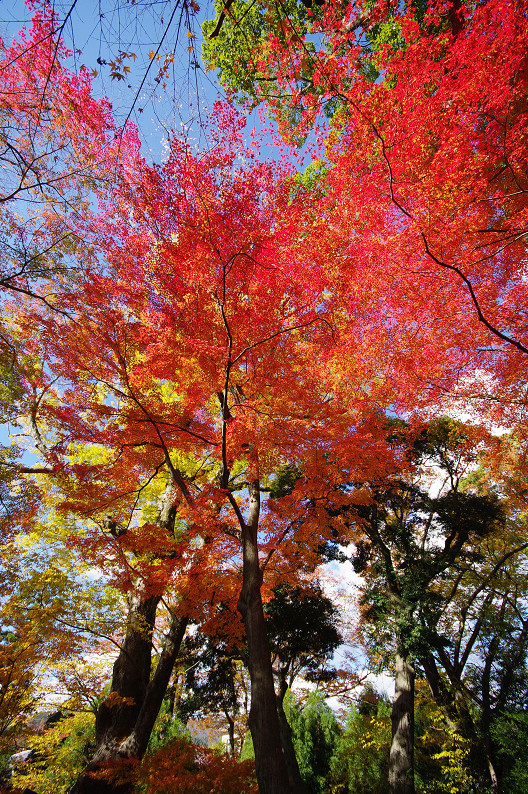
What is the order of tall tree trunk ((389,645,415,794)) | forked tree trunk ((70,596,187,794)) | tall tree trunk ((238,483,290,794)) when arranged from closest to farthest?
tall tree trunk ((238,483,290,794)), forked tree trunk ((70,596,187,794)), tall tree trunk ((389,645,415,794))

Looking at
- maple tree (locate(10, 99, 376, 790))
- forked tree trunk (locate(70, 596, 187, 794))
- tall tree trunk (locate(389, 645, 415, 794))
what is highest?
maple tree (locate(10, 99, 376, 790))

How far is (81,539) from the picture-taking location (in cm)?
756

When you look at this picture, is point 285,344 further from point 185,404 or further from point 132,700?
point 132,700

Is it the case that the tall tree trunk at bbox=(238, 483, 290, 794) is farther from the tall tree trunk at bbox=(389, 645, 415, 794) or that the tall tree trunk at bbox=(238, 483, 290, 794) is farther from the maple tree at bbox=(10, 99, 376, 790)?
the tall tree trunk at bbox=(389, 645, 415, 794)

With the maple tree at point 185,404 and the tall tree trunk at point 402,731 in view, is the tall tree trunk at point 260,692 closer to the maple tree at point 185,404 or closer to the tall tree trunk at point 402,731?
the maple tree at point 185,404

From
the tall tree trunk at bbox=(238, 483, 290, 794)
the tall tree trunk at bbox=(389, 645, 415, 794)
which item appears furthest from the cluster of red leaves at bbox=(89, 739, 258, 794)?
the tall tree trunk at bbox=(389, 645, 415, 794)

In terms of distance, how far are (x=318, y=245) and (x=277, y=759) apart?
11.5 m

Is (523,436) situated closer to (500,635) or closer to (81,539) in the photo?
(500,635)

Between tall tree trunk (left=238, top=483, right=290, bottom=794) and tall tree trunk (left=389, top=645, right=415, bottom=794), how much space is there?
7.20m

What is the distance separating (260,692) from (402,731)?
7.71 meters

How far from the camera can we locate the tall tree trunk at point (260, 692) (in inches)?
157

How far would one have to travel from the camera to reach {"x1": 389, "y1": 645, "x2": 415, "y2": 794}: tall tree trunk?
8539 millimetres

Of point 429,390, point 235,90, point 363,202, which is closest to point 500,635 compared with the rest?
point 429,390

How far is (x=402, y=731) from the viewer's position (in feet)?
30.3
